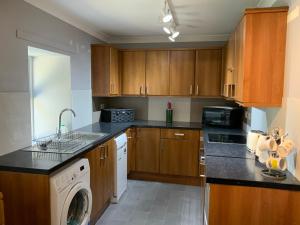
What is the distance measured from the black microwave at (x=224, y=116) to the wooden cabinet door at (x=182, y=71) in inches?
17.2

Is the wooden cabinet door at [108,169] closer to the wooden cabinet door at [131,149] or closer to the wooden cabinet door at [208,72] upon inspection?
the wooden cabinet door at [131,149]

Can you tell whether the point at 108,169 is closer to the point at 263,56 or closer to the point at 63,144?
the point at 63,144

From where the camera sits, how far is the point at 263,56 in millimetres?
1845

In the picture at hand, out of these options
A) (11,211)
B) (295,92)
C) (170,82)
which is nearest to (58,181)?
(11,211)

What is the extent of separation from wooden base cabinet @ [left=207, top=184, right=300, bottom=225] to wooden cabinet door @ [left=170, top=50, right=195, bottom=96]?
2422 mm

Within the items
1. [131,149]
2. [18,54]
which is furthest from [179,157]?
[18,54]

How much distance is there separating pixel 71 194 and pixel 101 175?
2.41 feet

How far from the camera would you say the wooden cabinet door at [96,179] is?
2.37m

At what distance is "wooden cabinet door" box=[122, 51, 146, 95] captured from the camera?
396cm

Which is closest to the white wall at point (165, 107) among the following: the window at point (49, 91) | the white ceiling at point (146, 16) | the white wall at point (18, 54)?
the white ceiling at point (146, 16)

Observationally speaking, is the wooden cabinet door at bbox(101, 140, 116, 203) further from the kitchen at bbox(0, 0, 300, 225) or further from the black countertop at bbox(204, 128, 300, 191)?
the black countertop at bbox(204, 128, 300, 191)

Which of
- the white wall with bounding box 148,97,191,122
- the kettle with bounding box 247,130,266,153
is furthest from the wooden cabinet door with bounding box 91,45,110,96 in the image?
the kettle with bounding box 247,130,266,153

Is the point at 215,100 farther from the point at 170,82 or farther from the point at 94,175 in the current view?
the point at 94,175

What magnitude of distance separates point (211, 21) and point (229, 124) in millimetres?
1481
